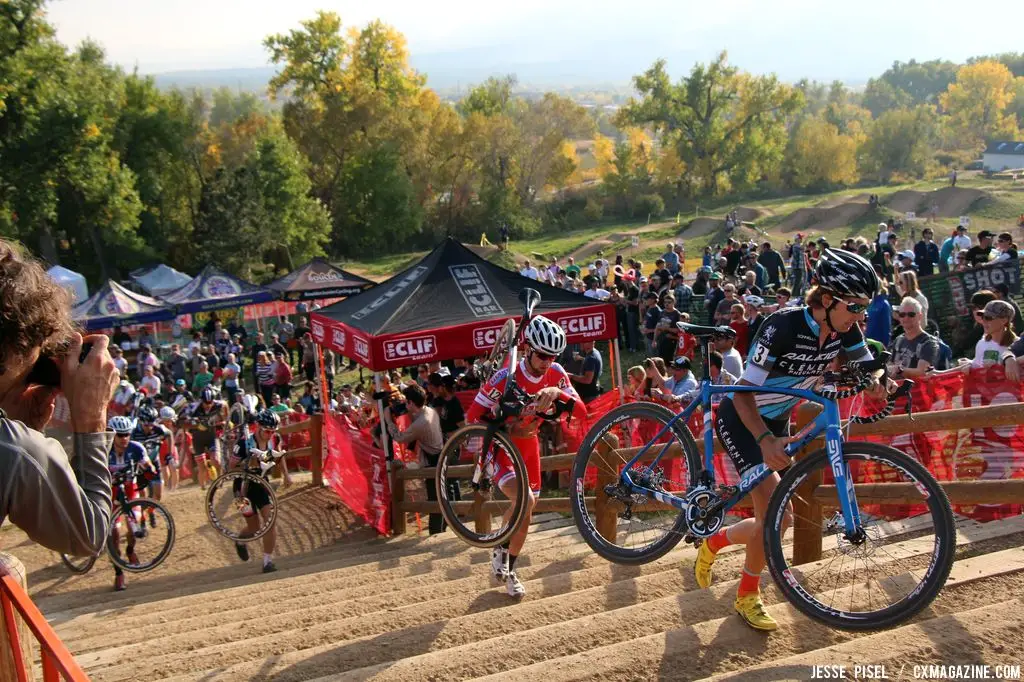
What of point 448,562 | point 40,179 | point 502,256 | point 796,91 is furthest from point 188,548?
point 796,91

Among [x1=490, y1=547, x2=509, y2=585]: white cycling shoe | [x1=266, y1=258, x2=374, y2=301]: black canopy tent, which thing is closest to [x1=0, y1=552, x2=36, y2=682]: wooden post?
[x1=490, y1=547, x2=509, y2=585]: white cycling shoe

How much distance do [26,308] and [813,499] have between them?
14.5ft

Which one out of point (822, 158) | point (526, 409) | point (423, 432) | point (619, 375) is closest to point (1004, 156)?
Answer: point (822, 158)

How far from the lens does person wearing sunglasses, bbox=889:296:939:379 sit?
8.39 m

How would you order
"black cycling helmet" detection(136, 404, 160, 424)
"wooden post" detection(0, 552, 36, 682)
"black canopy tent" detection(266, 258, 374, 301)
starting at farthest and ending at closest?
"black canopy tent" detection(266, 258, 374, 301) → "black cycling helmet" detection(136, 404, 160, 424) → "wooden post" detection(0, 552, 36, 682)

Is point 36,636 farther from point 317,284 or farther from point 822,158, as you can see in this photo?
point 822,158

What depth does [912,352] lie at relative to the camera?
28.2 ft

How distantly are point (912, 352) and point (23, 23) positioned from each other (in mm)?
42425

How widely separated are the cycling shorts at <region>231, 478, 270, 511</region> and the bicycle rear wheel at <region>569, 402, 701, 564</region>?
534 centimetres

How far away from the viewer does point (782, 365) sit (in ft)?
15.5

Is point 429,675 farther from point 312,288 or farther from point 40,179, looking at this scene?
point 40,179

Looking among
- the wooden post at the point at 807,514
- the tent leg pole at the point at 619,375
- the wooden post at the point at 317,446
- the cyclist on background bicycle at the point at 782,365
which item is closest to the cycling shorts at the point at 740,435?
the cyclist on background bicycle at the point at 782,365

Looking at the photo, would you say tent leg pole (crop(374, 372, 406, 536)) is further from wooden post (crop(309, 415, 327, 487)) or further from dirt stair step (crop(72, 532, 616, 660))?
wooden post (crop(309, 415, 327, 487))

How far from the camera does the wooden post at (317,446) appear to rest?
13.5 m
